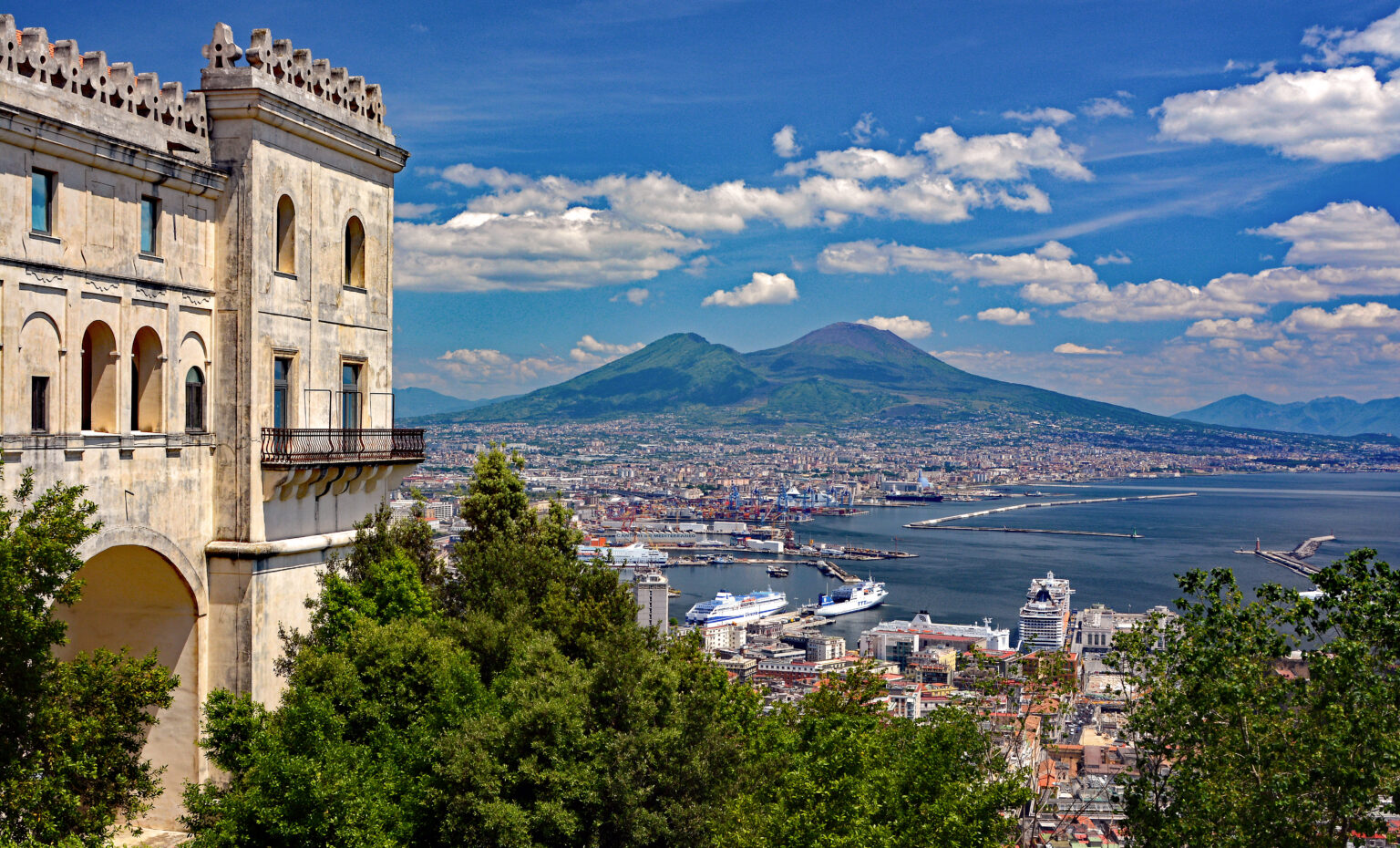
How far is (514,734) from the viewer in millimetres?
11289

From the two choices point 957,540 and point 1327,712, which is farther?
point 957,540

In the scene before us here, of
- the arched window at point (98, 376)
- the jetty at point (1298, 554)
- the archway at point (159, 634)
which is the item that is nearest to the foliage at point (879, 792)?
the archway at point (159, 634)

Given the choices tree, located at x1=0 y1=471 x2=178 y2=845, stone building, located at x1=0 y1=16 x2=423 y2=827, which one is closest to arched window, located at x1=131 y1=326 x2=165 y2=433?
stone building, located at x1=0 y1=16 x2=423 y2=827

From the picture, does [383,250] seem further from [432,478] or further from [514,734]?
[432,478]

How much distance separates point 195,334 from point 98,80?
9.80 ft

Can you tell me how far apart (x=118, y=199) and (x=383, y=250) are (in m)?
4.64

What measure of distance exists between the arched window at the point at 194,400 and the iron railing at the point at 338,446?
0.77 m

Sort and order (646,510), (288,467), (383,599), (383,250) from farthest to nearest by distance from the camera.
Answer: (646,510) < (383,250) < (383,599) < (288,467)

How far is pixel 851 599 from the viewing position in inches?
4289

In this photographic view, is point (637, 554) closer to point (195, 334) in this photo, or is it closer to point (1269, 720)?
point (195, 334)

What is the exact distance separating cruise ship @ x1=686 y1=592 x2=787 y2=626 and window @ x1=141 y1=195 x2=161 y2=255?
86711 millimetres

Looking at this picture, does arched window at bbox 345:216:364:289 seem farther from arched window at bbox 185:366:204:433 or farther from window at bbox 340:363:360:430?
arched window at bbox 185:366:204:433

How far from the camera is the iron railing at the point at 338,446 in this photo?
13.6 m

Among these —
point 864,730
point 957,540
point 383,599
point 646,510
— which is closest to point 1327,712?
point 864,730
